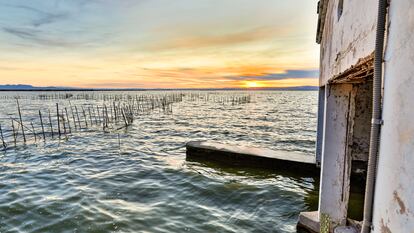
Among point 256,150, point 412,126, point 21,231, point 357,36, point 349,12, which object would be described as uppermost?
point 349,12

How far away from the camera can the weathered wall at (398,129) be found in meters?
1.73

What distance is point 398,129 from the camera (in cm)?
187

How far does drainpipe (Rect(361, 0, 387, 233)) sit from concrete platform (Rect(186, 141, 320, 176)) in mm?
9472

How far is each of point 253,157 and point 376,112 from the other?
1037 cm

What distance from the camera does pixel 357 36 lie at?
3.03 metres

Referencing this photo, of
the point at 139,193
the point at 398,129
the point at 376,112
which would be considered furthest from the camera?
the point at 139,193

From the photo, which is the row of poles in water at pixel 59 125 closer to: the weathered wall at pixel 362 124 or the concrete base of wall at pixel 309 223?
the concrete base of wall at pixel 309 223

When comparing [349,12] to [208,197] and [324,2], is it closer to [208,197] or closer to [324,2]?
[324,2]

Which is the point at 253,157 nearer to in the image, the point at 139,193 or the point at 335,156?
the point at 139,193

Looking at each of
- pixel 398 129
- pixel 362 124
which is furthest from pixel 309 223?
pixel 398 129

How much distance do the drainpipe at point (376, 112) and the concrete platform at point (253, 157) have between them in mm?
9472

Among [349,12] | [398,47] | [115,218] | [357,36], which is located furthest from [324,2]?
[115,218]

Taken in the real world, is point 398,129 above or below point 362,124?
above

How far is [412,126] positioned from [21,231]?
8569 millimetres
